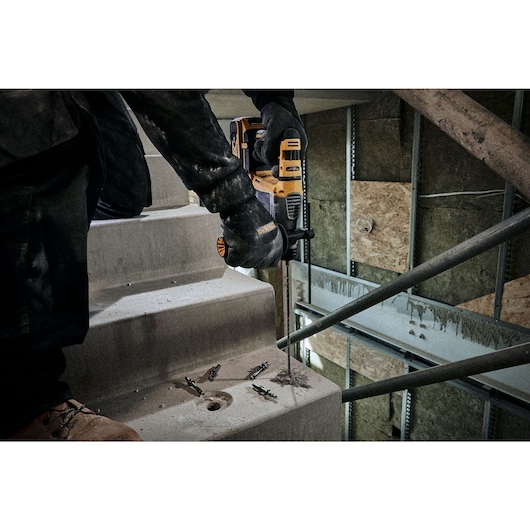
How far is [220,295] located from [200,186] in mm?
423

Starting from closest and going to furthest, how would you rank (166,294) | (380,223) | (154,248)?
(166,294) < (154,248) < (380,223)

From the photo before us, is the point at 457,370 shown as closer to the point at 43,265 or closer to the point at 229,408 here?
the point at 229,408

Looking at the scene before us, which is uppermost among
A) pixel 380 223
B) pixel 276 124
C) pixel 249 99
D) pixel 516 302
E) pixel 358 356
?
pixel 249 99

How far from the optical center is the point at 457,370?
1.21 metres

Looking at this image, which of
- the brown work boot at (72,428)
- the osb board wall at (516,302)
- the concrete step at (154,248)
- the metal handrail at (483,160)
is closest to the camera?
the brown work boot at (72,428)

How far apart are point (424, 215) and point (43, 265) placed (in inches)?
81.4

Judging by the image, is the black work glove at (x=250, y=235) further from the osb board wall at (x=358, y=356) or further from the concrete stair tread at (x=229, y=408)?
the osb board wall at (x=358, y=356)

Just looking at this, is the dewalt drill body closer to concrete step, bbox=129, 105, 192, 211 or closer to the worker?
the worker

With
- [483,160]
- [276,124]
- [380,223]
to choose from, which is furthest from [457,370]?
[380,223]

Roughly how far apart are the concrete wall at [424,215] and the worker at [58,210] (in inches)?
51.6

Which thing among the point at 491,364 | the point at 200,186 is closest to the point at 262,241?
the point at 200,186

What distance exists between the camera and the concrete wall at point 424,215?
6.77 ft

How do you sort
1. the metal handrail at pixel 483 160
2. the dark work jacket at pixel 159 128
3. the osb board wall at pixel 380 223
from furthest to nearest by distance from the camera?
1. the osb board wall at pixel 380 223
2. the metal handrail at pixel 483 160
3. the dark work jacket at pixel 159 128

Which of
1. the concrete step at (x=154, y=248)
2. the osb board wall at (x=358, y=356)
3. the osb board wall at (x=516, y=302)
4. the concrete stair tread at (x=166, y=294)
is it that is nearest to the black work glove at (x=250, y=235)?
the concrete stair tread at (x=166, y=294)
